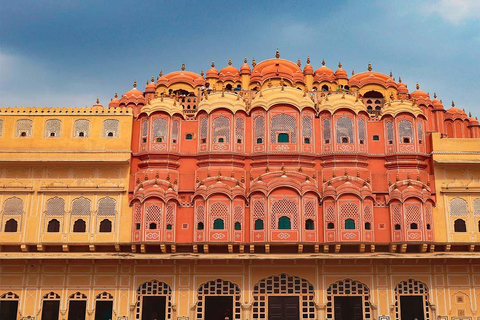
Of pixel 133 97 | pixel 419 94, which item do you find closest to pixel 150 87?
pixel 133 97

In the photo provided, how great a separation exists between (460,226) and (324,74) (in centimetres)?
1266

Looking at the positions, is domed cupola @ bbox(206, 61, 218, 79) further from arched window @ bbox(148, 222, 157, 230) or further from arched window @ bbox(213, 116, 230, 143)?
arched window @ bbox(148, 222, 157, 230)

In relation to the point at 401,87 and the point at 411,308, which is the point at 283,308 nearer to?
the point at 411,308

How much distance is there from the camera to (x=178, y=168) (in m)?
28.1

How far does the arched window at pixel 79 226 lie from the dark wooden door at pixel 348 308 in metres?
12.6

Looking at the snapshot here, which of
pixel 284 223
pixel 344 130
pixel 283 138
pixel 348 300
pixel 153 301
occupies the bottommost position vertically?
pixel 153 301

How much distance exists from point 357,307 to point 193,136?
11.7m

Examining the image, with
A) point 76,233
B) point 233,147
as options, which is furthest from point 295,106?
point 76,233

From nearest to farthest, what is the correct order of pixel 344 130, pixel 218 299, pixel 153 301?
1. pixel 218 299
2. pixel 153 301
3. pixel 344 130

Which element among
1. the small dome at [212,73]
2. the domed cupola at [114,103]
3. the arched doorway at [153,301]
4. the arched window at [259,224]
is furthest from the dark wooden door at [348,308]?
the domed cupola at [114,103]

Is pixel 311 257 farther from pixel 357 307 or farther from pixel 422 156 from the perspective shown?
pixel 422 156

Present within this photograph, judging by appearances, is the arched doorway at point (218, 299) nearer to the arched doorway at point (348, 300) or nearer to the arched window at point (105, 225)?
the arched doorway at point (348, 300)

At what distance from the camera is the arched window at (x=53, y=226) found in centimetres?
2678

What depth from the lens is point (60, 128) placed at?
92.8 feet
